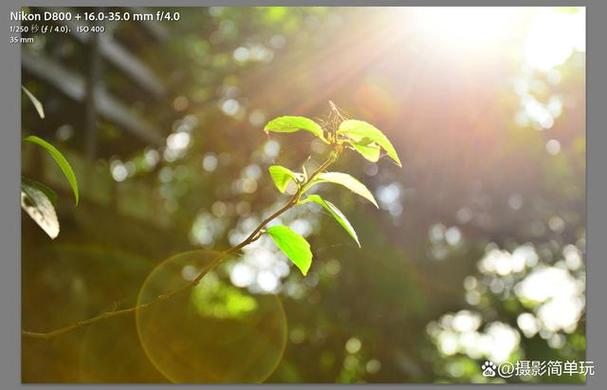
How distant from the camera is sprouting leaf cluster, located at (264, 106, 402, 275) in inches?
14.1

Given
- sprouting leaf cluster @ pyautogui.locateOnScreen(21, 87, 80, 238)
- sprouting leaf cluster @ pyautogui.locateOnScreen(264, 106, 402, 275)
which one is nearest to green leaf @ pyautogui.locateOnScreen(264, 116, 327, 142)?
sprouting leaf cluster @ pyautogui.locateOnScreen(264, 106, 402, 275)

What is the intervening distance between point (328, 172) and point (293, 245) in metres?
0.05

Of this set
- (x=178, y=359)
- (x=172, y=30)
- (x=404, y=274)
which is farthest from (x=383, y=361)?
(x=172, y=30)

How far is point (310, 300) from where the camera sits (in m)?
3.33

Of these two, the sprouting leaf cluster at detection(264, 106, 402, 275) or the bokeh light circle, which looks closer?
the sprouting leaf cluster at detection(264, 106, 402, 275)

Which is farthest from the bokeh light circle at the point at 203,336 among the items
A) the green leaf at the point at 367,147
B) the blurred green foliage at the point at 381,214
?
the green leaf at the point at 367,147

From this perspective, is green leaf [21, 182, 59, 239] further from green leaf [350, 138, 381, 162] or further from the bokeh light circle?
the bokeh light circle

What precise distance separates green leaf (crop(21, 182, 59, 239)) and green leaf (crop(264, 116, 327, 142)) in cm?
14

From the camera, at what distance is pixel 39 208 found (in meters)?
0.40

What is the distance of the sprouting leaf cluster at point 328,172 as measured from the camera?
358mm

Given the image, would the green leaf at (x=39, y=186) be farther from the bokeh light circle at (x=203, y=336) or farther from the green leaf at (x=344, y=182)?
the bokeh light circle at (x=203, y=336)


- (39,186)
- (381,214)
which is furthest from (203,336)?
(39,186)

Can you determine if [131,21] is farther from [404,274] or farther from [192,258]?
[404,274]

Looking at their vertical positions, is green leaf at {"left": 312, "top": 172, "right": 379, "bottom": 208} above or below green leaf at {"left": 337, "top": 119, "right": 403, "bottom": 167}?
below
